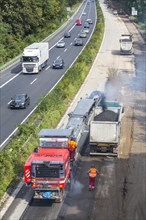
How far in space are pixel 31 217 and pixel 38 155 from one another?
3789 millimetres

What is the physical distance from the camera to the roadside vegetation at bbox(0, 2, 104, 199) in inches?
1132

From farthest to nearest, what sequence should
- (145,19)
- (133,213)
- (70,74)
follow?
(145,19), (70,74), (133,213)

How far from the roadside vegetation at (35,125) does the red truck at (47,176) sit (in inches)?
90.1

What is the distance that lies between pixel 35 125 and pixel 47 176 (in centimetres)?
1204

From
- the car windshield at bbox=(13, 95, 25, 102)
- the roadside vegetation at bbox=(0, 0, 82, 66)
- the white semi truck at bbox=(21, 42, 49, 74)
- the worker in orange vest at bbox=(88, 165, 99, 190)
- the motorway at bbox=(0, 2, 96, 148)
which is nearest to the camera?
the worker in orange vest at bbox=(88, 165, 99, 190)

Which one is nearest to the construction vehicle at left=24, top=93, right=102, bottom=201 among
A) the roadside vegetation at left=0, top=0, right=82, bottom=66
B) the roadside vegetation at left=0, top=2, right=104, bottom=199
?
the roadside vegetation at left=0, top=2, right=104, bottom=199

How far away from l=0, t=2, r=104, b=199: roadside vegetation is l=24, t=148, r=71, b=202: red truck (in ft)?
7.51

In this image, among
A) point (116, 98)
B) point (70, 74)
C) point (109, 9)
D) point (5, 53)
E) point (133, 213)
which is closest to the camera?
point (133, 213)

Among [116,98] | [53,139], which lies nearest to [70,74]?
[116,98]

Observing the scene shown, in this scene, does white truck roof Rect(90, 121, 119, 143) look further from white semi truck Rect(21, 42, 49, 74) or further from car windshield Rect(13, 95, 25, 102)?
white semi truck Rect(21, 42, 49, 74)

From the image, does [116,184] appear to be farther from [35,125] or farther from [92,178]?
[35,125]

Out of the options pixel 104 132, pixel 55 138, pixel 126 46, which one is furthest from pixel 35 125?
pixel 126 46

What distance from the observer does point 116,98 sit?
53.2 meters

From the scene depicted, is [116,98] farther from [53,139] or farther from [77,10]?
[77,10]
